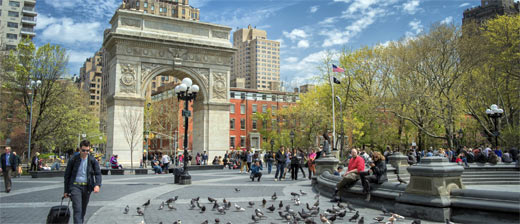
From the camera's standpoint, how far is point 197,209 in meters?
9.52

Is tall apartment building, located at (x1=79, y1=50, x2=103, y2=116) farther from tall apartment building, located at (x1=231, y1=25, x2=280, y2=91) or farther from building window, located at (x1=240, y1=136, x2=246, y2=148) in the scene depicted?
building window, located at (x1=240, y1=136, x2=246, y2=148)

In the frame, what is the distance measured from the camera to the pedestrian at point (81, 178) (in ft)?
21.2

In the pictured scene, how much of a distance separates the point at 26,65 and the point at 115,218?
27.8 metres

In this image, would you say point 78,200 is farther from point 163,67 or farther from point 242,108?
point 242,108

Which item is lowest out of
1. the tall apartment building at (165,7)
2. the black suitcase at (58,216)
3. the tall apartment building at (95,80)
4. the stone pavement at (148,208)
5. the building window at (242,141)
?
the stone pavement at (148,208)

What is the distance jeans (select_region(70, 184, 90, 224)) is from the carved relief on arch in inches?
1065

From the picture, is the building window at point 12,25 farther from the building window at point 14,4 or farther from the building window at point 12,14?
the building window at point 14,4

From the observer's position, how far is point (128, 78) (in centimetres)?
3225

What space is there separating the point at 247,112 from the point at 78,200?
59.1 meters

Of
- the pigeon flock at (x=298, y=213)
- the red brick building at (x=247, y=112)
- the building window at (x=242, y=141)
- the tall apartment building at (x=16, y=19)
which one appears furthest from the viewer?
the tall apartment building at (x=16, y=19)

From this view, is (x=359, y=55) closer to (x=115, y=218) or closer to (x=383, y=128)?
(x=383, y=128)

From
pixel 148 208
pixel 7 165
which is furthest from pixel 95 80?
pixel 148 208

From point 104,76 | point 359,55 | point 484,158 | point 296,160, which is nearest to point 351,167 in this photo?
point 296,160

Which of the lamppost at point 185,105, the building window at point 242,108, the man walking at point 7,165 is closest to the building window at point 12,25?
the building window at point 242,108
